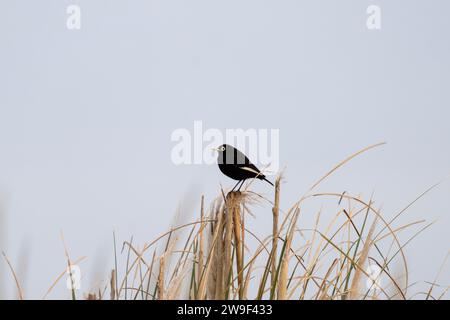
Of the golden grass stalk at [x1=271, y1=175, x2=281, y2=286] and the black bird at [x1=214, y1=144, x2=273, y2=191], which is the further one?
the black bird at [x1=214, y1=144, x2=273, y2=191]

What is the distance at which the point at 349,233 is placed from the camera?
2301 millimetres

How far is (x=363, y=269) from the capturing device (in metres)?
1.88

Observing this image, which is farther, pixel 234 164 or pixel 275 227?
pixel 234 164

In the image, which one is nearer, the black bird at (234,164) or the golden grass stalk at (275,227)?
the golden grass stalk at (275,227)

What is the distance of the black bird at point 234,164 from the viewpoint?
10.2ft

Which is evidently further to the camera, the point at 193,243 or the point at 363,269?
the point at 193,243

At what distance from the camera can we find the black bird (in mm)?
3113

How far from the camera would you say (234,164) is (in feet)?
10.4
